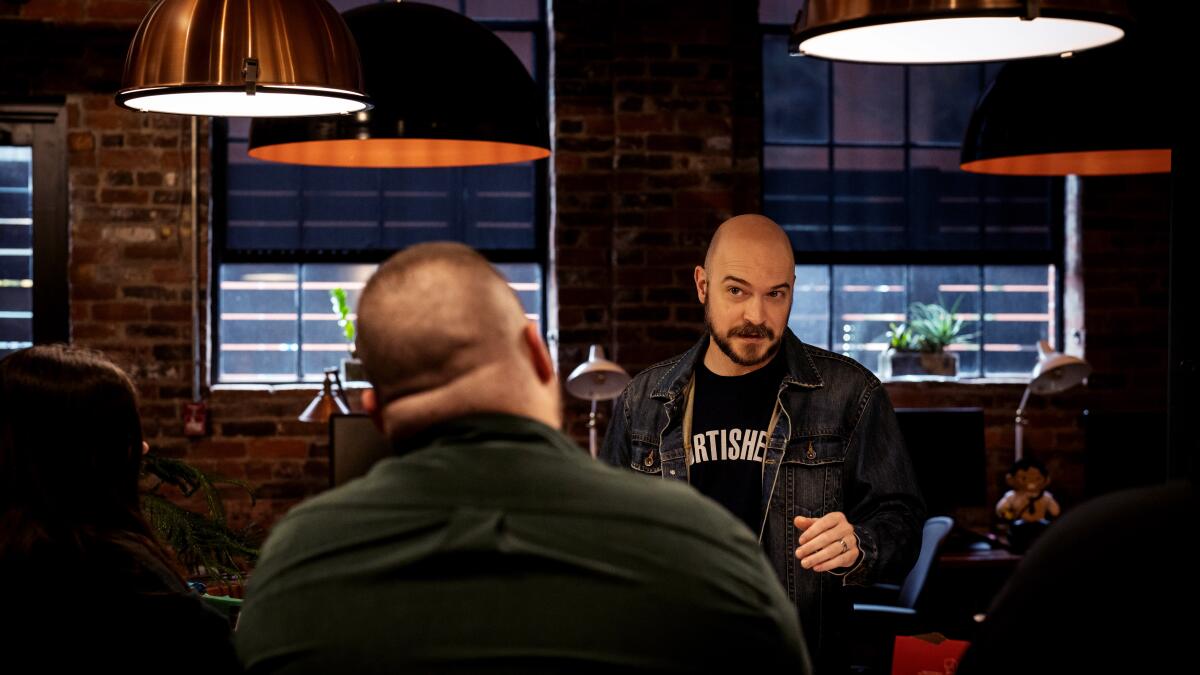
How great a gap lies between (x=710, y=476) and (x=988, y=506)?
3523mm

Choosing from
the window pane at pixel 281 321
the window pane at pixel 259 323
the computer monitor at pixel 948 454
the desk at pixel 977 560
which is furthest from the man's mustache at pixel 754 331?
the window pane at pixel 259 323

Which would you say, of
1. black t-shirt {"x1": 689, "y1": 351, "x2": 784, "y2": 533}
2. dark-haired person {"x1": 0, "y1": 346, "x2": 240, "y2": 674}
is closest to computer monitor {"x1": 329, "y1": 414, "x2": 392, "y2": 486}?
black t-shirt {"x1": 689, "y1": 351, "x2": 784, "y2": 533}

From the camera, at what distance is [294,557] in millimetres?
1230

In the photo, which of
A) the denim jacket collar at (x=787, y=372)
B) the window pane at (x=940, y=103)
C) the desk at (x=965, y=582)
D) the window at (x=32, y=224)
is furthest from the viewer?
the window pane at (x=940, y=103)

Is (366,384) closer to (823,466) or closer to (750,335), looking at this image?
(750,335)

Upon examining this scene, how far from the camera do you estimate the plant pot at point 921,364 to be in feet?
19.3

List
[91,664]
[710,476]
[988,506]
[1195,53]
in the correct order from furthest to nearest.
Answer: [988,506], [710,476], [1195,53], [91,664]

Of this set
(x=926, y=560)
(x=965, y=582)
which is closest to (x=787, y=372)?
(x=926, y=560)

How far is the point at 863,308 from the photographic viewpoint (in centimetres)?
602

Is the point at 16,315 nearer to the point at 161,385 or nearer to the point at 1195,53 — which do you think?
the point at 161,385

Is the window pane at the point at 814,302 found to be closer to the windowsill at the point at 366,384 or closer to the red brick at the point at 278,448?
the windowsill at the point at 366,384

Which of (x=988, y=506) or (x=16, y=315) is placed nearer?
(x=16, y=315)

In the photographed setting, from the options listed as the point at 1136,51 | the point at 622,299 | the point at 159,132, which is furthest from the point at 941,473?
the point at 159,132

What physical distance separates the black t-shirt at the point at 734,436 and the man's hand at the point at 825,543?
34 cm
